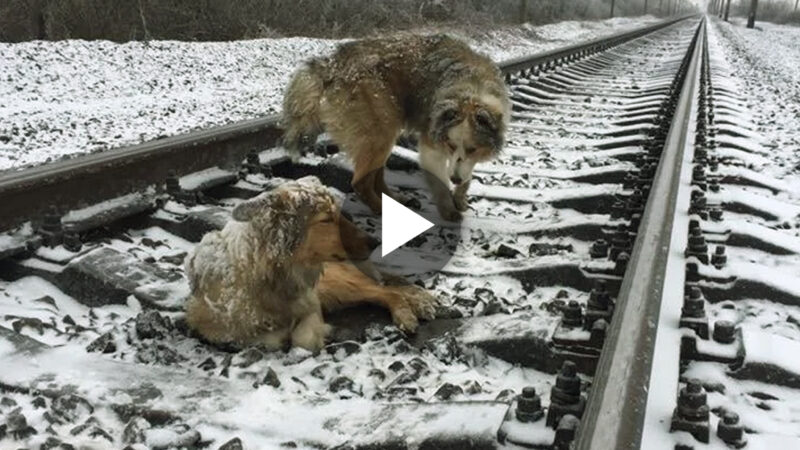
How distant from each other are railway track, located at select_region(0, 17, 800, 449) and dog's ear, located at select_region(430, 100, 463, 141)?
0.52 m

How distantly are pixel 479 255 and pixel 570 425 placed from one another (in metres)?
2.10

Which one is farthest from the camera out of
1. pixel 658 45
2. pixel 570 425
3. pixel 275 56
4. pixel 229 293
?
pixel 658 45

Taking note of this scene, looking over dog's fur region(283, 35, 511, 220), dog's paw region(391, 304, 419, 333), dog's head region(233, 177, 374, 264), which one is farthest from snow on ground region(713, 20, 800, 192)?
dog's head region(233, 177, 374, 264)

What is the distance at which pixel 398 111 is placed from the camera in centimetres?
561

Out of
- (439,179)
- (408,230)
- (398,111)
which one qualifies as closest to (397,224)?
(408,230)

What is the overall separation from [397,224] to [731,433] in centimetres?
291

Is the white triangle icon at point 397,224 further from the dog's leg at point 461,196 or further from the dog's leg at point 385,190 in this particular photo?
the dog's leg at point 461,196

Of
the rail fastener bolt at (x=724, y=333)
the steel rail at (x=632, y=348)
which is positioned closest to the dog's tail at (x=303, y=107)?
the steel rail at (x=632, y=348)

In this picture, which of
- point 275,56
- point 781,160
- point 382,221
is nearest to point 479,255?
point 382,221

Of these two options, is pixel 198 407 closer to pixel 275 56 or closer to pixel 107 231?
pixel 107 231

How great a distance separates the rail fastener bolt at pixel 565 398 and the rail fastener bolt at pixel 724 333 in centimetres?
77

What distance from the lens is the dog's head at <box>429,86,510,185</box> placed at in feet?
17.7

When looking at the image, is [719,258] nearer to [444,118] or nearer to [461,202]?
[461,202]

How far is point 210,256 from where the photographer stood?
343cm
